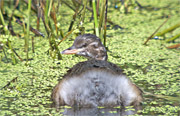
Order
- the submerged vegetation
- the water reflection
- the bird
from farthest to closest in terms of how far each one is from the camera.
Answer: the submerged vegetation → the water reflection → the bird

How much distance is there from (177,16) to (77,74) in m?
5.47

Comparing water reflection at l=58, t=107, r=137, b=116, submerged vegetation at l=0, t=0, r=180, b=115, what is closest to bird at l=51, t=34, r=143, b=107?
water reflection at l=58, t=107, r=137, b=116

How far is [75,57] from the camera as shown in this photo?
6090mm

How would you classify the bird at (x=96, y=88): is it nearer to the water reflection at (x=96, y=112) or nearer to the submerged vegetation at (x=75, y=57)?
the water reflection at (x=96, y=112)

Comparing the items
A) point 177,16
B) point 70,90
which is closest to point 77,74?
point 70,90

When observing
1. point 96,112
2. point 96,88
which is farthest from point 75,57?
point 96,88

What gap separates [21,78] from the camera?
17.0ft

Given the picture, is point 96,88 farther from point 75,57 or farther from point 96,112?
point 75,57

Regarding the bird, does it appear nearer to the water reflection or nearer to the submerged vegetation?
the water reflection

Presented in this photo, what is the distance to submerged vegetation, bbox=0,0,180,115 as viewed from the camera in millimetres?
4391

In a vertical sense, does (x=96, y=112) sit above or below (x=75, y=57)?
below

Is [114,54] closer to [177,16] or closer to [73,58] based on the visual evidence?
[73,58]

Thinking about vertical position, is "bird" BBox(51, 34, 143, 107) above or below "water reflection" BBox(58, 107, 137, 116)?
above

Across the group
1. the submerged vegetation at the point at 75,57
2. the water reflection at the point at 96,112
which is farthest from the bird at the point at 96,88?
the submerged vegetation at the point at 75,57
